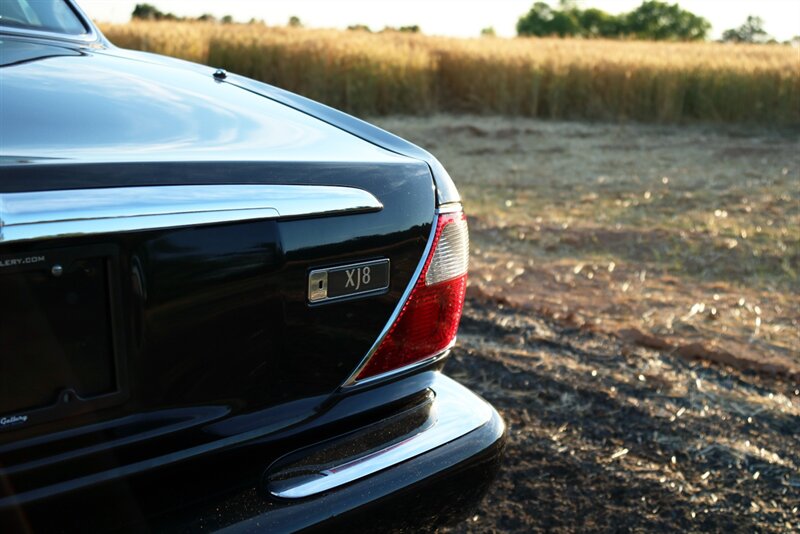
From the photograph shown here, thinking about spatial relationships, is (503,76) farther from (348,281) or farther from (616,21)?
(616,21)

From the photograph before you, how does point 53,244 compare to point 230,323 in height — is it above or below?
above

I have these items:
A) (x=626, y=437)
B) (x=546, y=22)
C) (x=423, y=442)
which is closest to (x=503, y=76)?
(x=626, y=437)

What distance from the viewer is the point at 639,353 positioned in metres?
3.90

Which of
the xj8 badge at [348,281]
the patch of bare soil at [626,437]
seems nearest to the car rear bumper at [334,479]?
the xj8 badge at [348,281]

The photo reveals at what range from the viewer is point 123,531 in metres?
1.32

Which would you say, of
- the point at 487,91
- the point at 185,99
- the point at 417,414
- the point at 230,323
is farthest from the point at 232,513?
the point at 487,91

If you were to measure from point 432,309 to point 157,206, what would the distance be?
66 centimetres

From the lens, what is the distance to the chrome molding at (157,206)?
45.8 inches

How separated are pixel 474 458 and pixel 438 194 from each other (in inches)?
22.2

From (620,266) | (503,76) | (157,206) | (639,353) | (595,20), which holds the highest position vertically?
(595,20)

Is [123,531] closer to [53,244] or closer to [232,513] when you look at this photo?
[232,513]

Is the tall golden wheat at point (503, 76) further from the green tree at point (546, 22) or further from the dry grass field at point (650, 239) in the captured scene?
the green tree at point (546, 22)

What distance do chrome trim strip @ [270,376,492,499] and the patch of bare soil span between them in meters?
0.84

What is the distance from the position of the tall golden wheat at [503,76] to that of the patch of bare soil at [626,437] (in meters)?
12.1
